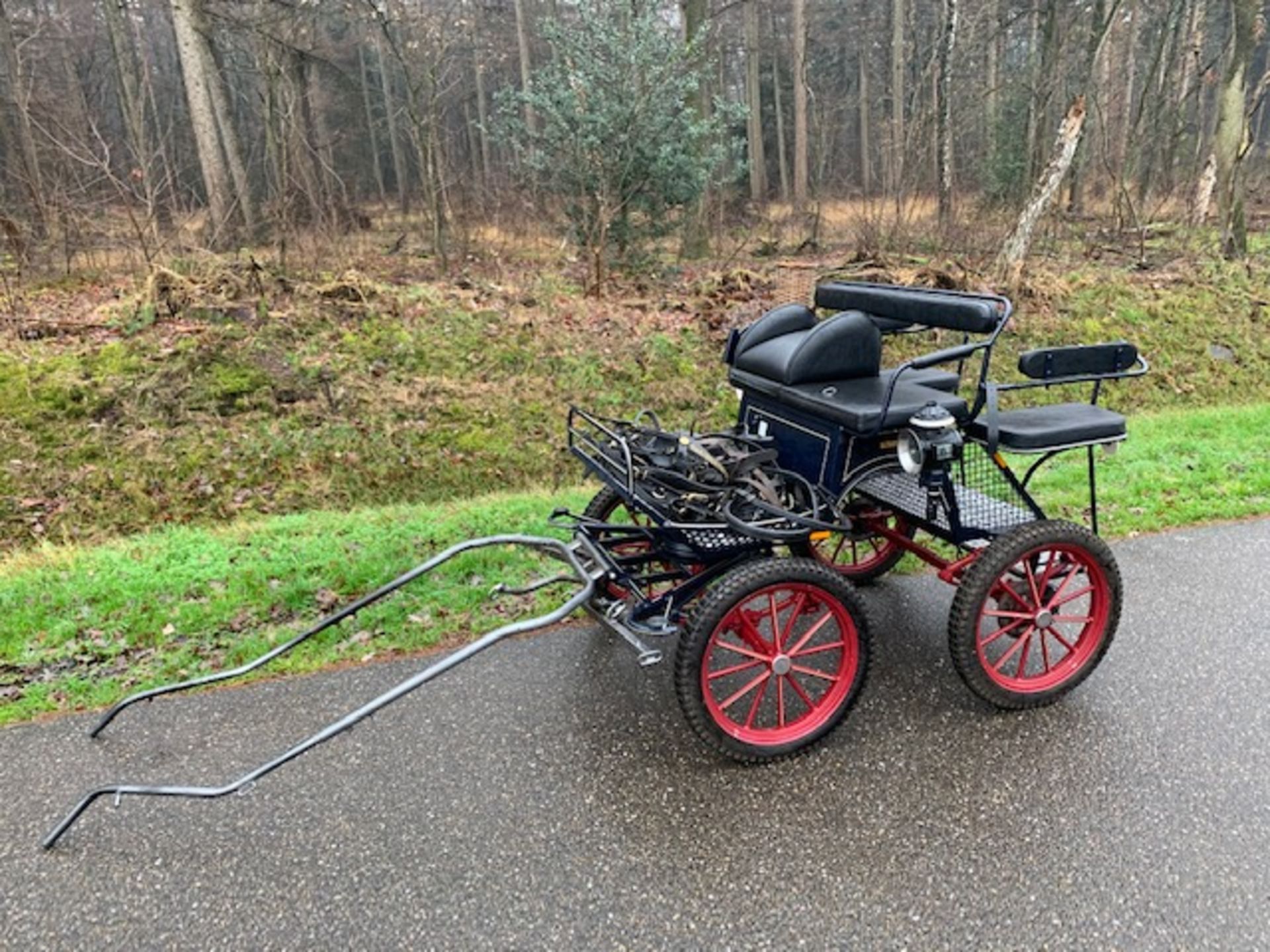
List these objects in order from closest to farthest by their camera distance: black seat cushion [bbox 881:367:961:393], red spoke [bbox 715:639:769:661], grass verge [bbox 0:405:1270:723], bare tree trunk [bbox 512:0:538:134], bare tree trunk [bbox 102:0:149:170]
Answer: red spoke [bbox 715:639:769:661] < grass verge [bbox 0:405:1270:723] < black seat cushion [bbox 881:367:961:393] < bare tree trunk [bbox 102:0:149:170] < bare tree trunk [bbox 512:0:538:134]

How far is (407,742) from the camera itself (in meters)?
2.78

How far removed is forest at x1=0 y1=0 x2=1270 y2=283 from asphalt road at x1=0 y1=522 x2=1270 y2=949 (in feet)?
21.9

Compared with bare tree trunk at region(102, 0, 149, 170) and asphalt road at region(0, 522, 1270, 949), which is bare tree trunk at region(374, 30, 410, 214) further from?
asphalt road at region(0, 522, 1270, 949)

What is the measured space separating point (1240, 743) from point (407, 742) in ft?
9.33

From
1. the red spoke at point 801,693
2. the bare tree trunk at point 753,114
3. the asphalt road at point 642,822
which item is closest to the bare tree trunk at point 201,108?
the asphalt road at point 642,822

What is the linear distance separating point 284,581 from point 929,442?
121 inches

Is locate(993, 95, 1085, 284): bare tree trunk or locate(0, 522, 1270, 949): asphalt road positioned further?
locate(993, 95, 1085, 284): bare tree trunk

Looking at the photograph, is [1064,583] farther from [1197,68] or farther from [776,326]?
[1197,68]

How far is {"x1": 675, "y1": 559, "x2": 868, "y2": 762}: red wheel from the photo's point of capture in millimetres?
2486

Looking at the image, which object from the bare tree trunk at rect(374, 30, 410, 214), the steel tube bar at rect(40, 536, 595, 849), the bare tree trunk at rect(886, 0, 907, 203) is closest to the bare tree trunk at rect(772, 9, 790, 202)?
the bare tree trunk at rect(886, 0, 907, 203)

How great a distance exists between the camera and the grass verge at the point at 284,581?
3.34m

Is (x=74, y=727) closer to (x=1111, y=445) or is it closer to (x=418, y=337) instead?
(x=1111, y=445)

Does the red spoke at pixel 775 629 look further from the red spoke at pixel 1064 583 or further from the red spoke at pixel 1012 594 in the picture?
the red spoke at pixel 1064 583

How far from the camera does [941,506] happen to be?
3.09 metres
